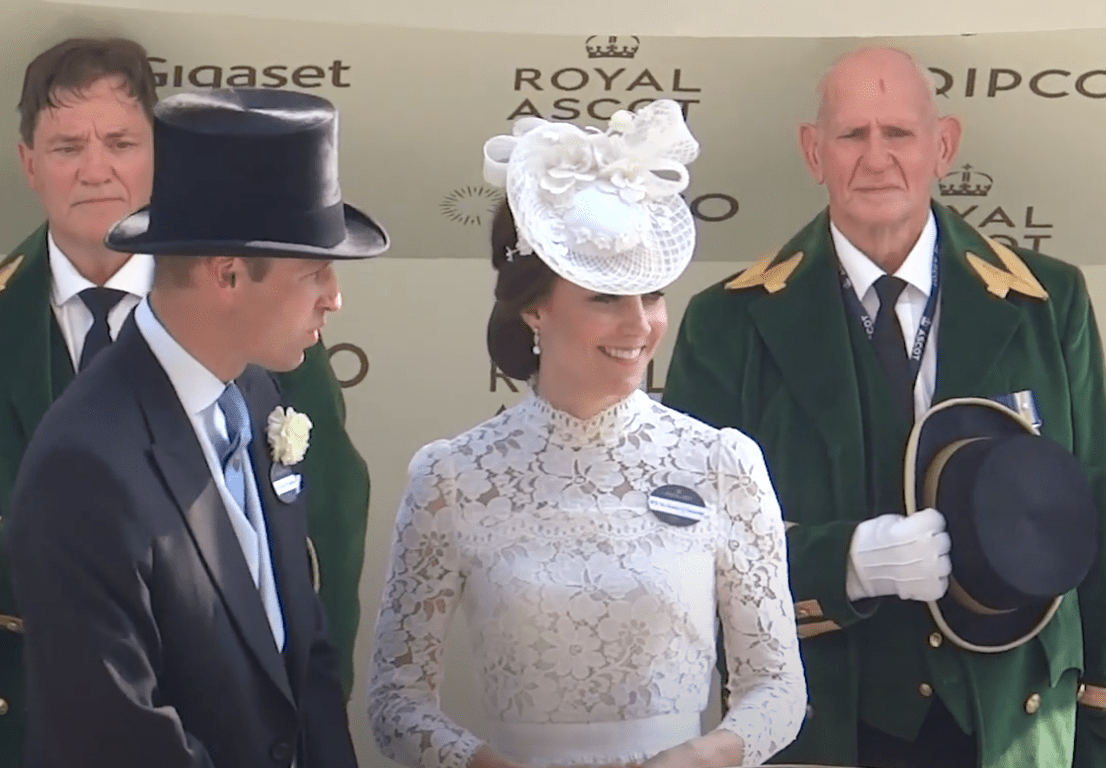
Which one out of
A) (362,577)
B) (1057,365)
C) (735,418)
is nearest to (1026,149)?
(1057,365)

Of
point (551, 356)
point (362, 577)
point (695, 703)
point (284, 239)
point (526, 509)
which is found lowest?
point (362, 577)

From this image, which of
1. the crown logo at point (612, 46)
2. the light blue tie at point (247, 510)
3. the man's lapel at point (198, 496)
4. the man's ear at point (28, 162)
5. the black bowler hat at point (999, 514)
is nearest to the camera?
the man's lapel at point (198, 496)

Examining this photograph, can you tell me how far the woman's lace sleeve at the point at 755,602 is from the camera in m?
2.30

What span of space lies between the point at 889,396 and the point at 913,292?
20cm

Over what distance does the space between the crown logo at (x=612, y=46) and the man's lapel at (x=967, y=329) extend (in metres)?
0.73

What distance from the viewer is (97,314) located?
9.39ft

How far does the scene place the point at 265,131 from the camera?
6.75 ft

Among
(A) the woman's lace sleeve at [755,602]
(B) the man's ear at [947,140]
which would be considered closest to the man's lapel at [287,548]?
(A) the woman's lace sleeve at [755,602]

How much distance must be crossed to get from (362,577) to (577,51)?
106 centimetres

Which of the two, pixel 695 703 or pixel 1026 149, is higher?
pixel 1026 149

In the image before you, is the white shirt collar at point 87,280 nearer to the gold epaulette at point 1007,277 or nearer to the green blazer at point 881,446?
the green blazer at point 881,446

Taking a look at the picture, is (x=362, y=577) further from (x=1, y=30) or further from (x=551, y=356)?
(x=1, y=30)

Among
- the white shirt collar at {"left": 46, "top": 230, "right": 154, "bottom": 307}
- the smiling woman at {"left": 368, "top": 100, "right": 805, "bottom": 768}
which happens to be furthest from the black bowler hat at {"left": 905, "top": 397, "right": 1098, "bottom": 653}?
the white shirt collar at {"left": 46, "top": 230, "right": 154, "bottom": 307}

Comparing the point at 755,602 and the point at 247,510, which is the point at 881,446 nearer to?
the point at 755,602
